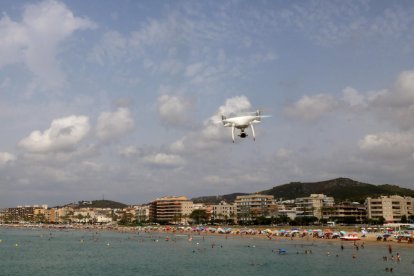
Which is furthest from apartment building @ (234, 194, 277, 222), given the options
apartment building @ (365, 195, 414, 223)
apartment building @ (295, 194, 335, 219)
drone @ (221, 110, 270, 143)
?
drone @ (221, 110, 270, 143)

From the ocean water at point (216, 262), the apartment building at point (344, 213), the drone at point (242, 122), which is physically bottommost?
the ocean water at point (216, 262)

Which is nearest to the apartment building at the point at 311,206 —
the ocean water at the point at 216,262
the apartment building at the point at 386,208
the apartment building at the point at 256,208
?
the apartment building at the point at 256,208

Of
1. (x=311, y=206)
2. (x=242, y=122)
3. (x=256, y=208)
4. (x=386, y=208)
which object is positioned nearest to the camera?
(x=242, y=122)

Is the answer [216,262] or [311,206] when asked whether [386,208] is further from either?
[216,262]

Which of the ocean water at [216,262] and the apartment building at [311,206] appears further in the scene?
the apartment building at [311,206]

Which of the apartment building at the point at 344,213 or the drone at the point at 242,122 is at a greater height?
the drone at the point at 242,122

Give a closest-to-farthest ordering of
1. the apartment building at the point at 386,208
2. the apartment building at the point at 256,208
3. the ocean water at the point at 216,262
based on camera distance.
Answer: the ocean water at the point at 216,262 → the apartment building at the point at 386,208 → the apartment building at the point at 256,208

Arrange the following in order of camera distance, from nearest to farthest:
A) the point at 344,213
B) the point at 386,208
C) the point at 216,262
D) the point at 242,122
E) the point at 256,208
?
the point at 242,122 → the point at 216,262 → the point at 344,213 → the point at 386,208 → the point at 256,208

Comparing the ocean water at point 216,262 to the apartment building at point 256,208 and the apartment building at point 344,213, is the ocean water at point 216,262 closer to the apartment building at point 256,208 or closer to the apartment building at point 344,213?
the apartment building at point 344,213

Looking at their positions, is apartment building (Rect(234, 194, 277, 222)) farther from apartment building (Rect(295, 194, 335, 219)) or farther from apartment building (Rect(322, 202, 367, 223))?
apartment building (Rect(322, 202, 367, 223))

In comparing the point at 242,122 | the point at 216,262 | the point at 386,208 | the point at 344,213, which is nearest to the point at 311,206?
the point at 344,213
